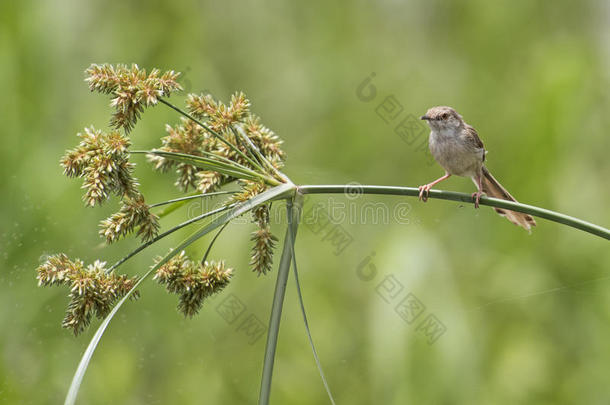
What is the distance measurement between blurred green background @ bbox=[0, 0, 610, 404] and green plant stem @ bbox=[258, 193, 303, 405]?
63.3 inches

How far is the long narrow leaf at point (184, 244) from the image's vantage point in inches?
42.3

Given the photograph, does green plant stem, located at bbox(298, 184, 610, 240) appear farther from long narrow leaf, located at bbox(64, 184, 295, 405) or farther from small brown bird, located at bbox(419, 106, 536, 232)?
small brown bird, located at bbox(419, 106, 536, 232)

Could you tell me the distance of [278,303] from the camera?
132 cm

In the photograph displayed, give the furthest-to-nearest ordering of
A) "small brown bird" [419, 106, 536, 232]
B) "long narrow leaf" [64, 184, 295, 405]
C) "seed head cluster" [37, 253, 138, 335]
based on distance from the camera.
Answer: "small brown bird" [419, 106, 536, 232]
"seed head cluster" [37, 253, 138, 335]
"long narrow leaf" [64, 184, 295, 405]

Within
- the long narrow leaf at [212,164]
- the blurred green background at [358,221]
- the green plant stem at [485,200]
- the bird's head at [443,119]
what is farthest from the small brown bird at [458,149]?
the blurred green background at [358,221]

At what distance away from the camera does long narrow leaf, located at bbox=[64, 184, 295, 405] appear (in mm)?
1075

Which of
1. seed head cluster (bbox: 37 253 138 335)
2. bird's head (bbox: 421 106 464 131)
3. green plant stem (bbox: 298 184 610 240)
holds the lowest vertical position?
green plant stem (bbox: 298 184 610 240)

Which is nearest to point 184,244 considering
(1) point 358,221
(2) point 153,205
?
(2) point 153,205

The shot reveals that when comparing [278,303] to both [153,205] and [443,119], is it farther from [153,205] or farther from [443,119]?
[443,119]

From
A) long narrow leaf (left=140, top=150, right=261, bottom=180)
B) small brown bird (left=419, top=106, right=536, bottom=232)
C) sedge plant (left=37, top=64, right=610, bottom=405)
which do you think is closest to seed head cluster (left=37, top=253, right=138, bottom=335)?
sedge plant (left=37, top=64, right=610, bottom=405)

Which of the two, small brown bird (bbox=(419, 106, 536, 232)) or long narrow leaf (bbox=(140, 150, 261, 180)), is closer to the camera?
long narrow leaf (bbox=(140, 150, 261, 180))

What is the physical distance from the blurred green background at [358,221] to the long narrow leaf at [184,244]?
169 centimetres

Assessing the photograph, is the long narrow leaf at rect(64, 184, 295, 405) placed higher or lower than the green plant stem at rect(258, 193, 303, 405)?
higher

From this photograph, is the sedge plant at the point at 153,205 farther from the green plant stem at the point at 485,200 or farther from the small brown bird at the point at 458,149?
the small brown bird at the point at 458,149
